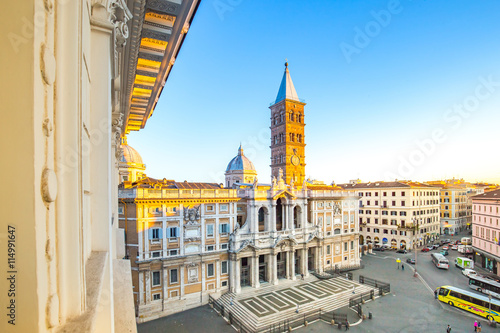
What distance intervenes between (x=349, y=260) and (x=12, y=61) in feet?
158

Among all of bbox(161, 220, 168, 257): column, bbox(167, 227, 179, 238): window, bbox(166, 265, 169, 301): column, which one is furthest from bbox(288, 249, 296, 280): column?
bbox(161, 220, 168, 257): column

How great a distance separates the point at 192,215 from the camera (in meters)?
29.0

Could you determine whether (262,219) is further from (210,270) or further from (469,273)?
(469,273)

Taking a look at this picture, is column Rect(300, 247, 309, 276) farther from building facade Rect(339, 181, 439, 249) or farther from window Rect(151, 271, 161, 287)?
building facade Rect(339, 181, 439, 249)

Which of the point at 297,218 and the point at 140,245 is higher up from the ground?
the point at 140,245

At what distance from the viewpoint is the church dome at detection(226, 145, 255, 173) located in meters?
56.9

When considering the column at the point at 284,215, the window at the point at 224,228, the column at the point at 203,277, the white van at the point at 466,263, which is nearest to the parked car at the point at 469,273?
the white van at the point at 466,263

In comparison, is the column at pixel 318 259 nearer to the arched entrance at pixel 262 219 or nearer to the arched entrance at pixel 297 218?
the arched entrance at pixel 297 218

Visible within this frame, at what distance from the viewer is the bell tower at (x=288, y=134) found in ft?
153

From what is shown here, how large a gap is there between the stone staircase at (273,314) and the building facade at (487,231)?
69.2ft

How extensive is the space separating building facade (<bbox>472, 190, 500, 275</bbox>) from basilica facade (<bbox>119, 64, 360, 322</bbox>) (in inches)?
732

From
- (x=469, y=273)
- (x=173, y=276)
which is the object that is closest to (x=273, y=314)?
(x=173, y=276)

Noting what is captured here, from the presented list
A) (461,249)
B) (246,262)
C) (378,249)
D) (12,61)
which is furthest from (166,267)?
(461,249)

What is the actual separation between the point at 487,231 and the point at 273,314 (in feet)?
121
